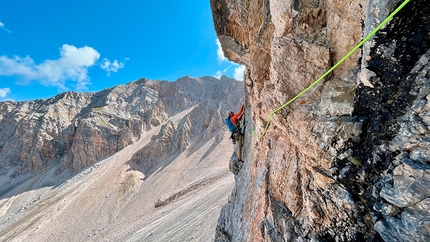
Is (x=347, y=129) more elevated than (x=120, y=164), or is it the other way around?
(x=347, y=129)

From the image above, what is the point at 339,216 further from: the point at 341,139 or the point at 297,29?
the point at 297,29

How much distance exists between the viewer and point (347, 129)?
4.38 metres

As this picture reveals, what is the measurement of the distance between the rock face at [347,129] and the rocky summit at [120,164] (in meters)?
11.2

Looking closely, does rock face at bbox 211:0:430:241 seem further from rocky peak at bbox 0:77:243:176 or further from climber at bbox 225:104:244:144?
rocky peak at bbox 0:77:243:176

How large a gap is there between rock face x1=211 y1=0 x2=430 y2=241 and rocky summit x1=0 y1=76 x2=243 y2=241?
11.2m

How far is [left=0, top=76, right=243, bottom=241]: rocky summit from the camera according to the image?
27703mm

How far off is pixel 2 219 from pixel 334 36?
195 ft

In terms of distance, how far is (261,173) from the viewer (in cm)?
800

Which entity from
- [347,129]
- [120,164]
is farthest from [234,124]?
[120,164]

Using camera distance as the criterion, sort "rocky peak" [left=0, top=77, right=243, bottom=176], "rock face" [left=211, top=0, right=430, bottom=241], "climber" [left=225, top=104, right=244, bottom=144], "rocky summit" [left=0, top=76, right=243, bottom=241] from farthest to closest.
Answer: "rocky peak" [left=0, top=77, right=243, bottom=176] → "rocky summit" [left=0, top=76, right=243, bottom=241] → "climber" [left=225, top=104, right=244, bottom=144] → "rock face" [left=211, top=0, right=430, bottom=241]

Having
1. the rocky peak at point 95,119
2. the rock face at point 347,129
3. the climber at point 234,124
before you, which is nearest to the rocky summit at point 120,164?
the rocky peak at point 95,119

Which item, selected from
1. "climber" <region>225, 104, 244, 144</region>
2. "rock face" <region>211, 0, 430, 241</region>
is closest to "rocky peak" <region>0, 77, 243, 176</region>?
"climber" <region>225, 104, 244, 144</region>

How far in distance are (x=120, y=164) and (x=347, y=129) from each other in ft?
173

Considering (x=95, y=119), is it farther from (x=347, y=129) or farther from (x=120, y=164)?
(x=347, y=129)
